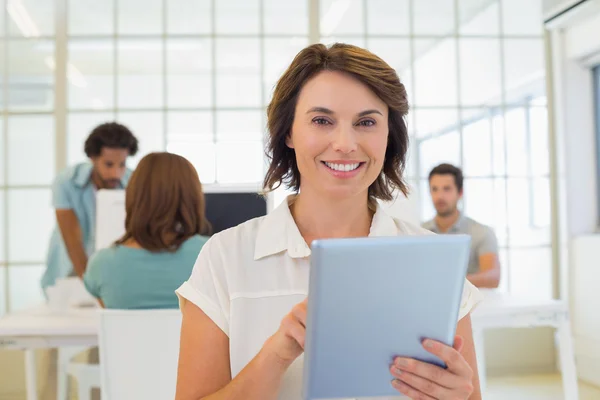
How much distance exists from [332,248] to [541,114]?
4.53 meters

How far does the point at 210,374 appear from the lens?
114cm

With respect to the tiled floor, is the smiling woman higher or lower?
higher

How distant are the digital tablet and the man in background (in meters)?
3.00

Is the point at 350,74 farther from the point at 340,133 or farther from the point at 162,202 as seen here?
the point at 162,202

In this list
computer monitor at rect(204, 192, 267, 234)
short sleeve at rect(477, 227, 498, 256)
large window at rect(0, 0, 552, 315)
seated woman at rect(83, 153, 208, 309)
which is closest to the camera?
seated woman at rect(83, 153, 208, 309)

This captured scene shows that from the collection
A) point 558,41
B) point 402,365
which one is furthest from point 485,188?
point 402,365

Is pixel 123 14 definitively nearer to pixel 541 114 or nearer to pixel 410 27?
pixel 410 27

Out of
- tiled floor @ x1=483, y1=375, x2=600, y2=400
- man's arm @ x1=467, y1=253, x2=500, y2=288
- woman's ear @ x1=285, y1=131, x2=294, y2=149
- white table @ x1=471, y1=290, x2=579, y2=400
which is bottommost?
tiled floor @ x1=483, y1=375, x2=600, y2=400

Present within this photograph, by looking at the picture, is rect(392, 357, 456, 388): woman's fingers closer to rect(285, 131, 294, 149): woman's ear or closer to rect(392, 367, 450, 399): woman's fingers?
rect(392, 367, 450, 399): woman's fingers

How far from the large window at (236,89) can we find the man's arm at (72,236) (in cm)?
130

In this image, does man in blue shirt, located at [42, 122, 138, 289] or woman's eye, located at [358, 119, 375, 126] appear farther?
man in blue shirt, located at [42, 122, 138, 289]

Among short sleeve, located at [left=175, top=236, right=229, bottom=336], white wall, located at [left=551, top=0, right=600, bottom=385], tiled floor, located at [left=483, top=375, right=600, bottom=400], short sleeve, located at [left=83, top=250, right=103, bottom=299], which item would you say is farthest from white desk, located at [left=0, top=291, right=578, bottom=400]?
white wall, located at [left=551, top=0, right=600, bottom=385]

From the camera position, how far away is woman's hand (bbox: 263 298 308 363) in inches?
37.4

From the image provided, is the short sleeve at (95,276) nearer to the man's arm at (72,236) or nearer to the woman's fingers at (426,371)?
the man's arm at (72,236)
